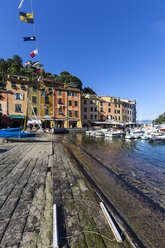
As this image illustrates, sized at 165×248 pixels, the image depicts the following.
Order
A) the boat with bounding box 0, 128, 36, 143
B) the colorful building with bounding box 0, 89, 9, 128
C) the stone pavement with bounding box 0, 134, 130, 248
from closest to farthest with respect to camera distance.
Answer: the stone pavement with bounding box 0, 134, 130, 248 < the boat with bounding box 0, 128, 36, 143 < the colorful building with bounding box 0, 89, 9, 128

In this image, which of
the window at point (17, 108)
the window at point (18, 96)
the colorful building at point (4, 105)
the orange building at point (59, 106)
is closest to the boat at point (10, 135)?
the colorful building at point (4, 105)

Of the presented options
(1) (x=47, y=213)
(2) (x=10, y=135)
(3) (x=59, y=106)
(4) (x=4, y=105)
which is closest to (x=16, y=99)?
(4) (x=4, y=105)

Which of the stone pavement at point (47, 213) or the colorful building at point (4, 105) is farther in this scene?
the colorful building at point (4, 105)

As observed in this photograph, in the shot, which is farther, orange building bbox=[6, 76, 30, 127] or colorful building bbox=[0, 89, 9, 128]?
orange building bbox=[6, 76, 30, 127]

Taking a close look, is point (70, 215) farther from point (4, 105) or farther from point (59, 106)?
point (59, 106)

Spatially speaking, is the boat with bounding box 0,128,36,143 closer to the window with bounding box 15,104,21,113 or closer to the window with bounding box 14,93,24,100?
the window with bounding box 15,104,21,113

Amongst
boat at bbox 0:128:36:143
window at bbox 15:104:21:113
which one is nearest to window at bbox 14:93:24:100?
window at bbox 15:104:21:113

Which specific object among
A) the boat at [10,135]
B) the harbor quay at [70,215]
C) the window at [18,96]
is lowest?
the harbor quay at [70,215]

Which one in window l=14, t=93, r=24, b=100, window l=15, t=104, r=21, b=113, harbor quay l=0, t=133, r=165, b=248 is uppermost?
window l=14, t=93, r=24, b=100

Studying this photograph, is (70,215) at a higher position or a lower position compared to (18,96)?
lower

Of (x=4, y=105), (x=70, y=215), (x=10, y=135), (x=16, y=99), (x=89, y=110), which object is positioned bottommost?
(x=70, y=215)

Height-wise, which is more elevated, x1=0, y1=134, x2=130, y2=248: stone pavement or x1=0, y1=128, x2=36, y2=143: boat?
x1=0, y1=128, x2=36, y2=143: boat

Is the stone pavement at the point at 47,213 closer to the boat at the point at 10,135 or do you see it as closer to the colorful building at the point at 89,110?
the boat at the point at 10,135

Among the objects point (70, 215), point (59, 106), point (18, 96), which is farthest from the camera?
point (59, 106)
